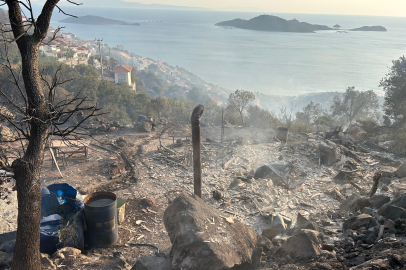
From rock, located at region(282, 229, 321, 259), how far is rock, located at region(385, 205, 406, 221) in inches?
83.7

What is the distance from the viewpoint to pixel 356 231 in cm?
615

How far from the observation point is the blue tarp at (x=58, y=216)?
5.03 metres

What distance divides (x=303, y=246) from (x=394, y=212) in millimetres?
2582

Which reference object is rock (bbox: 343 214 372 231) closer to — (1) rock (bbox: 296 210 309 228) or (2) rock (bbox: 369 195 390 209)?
(1) rock (bbox: 296 210 309 228)

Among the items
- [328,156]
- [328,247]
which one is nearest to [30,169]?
[328,247]

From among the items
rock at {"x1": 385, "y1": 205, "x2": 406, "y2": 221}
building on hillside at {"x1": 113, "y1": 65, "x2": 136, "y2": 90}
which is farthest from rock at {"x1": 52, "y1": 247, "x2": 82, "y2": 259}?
building on hillside at {"x1": 113, "y1": 65, "x2": 136, "y2": 90}

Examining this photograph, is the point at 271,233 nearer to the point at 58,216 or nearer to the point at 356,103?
the point at 58,216

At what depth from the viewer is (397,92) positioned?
19156 mm

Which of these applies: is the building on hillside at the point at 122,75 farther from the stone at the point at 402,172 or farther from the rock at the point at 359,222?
the rock at the point at 359,222

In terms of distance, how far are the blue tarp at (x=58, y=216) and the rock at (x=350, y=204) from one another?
7.65 m

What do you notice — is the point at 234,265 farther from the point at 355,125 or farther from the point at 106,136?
the point at 355,125

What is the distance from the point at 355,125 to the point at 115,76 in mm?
56399

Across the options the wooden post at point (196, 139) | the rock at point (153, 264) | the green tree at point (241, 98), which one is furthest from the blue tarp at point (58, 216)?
the green tree at point (241, 98)

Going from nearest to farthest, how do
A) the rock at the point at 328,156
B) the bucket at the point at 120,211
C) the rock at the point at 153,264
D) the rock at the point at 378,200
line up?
1. the rock at the point at 153,264
2. the bucket at the point at 120,211
3. the rock at the point at 378,200
4. the rock at the point at 328,156
